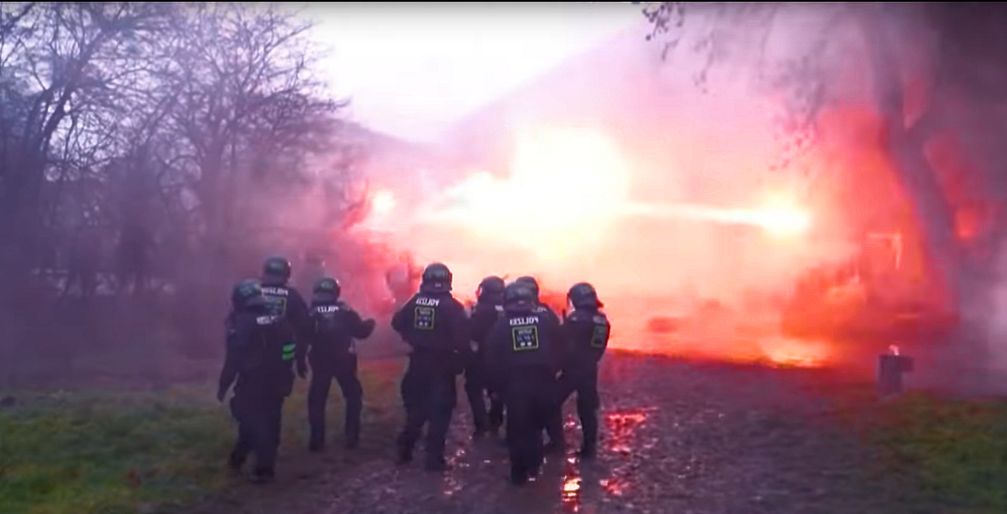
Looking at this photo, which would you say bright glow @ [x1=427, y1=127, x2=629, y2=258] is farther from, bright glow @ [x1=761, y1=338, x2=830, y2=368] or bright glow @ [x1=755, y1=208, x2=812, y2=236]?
bright glow @ [x1=761, y1=338, x2=830, y2=368]

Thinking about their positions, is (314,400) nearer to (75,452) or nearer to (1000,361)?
(75,452)

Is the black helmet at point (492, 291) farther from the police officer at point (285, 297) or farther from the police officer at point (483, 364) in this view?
the police officer at point (285, 297)

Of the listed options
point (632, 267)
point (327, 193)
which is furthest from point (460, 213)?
point (632, 267)

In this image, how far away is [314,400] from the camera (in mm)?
12352

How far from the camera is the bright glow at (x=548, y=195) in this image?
105ft

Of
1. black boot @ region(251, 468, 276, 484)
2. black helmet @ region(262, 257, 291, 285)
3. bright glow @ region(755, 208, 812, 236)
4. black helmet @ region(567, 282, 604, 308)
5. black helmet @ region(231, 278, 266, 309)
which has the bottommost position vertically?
black boot @ region(251, 468, 276, 484)

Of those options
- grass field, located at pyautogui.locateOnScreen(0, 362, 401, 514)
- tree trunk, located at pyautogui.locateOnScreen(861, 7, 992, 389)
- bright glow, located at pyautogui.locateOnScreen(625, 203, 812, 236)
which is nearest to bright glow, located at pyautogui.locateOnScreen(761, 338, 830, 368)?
tree trunk, located at pyautogui.locateOnScreen(861, 7, 992, 389)

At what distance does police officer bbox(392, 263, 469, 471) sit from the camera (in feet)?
38.1

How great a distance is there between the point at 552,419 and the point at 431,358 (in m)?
1.39

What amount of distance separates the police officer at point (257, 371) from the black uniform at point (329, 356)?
1355 mm

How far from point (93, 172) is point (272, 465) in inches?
504

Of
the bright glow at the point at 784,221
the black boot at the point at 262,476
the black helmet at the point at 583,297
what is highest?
the bright glow at the point at 784,221

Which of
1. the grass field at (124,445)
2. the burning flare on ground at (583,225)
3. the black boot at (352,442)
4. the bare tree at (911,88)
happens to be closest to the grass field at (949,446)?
the black boot at (352,442)

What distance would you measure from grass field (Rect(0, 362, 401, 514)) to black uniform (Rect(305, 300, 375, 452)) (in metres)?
0.37
